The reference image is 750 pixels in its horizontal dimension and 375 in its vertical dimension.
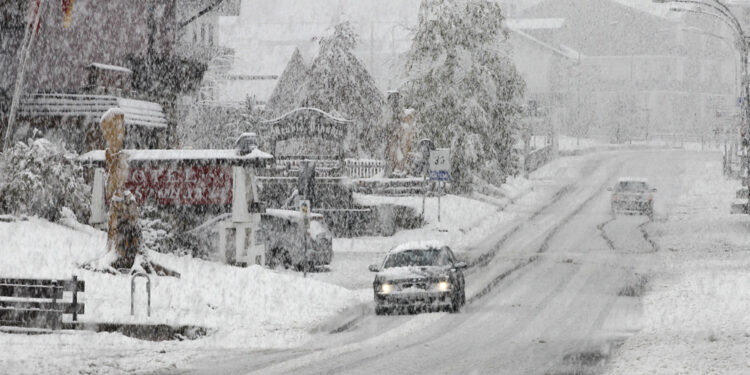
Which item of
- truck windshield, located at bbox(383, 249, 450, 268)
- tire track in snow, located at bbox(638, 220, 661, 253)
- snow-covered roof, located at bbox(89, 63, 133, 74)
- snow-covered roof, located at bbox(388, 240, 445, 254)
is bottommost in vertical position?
tire track in snow, located at bbox(638, 220, 661, 253)

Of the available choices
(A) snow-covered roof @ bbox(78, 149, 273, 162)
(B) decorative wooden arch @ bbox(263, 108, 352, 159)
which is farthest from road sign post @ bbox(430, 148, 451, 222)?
(A) snow-covered roof @ bbox(78, 149, 273, 162)

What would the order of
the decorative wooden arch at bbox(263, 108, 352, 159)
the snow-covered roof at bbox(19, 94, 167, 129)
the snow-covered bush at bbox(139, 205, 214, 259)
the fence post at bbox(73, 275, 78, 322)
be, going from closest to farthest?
the fence post at bbox(73, 275, 78, 322), the snow-covered bush at bbox(139, 205, 214, 259), the snow-covered roof at bbox(19, 94, 167, 129), the decorative wooden arch at bbox(263, 108, 352, 159)

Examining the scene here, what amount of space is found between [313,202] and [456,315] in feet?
70.3

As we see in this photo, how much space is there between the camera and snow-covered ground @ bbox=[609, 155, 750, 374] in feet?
53.4

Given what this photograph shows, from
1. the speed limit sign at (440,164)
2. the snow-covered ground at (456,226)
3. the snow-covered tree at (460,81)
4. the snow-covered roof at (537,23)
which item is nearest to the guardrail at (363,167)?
the snow-covered tree at (460,81)

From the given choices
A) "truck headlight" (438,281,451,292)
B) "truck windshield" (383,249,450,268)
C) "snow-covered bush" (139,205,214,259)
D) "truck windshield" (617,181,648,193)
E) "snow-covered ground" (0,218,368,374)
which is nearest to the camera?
"snow-covered ground" (0,218,368,374)

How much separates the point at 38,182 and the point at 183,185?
3964mm

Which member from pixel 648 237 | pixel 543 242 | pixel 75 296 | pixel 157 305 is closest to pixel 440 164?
pixel 543 242

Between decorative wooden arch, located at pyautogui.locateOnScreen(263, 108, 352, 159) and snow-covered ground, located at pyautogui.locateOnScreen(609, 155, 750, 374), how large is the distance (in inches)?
515

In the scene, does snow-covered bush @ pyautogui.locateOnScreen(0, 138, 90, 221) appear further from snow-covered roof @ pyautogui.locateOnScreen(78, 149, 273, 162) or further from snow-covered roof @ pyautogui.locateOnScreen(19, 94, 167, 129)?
snow-covered roof @ pyautogui.locateOnScreen(19, 94, 167, 129)

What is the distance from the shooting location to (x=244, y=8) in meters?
113

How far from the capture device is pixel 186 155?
31109 millimetres

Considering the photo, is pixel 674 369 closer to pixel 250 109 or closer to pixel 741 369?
pixel 741 369

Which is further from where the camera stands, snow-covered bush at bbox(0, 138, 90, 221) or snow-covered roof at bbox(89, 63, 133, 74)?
snow-covered roof at bbox(89, 63, 133, 74)
